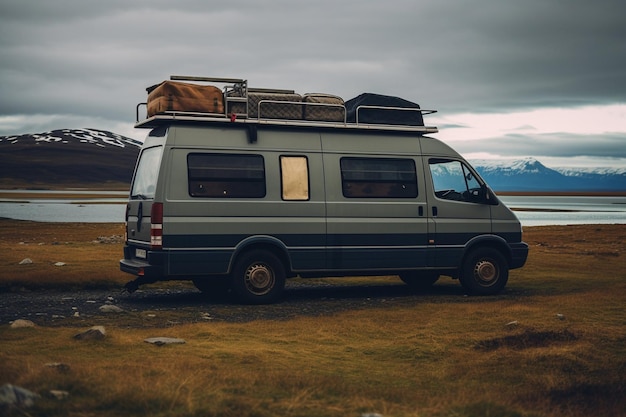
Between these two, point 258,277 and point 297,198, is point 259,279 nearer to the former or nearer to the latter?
point 258,277

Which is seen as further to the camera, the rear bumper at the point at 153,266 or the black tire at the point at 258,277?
the black tire at the point at 258,277

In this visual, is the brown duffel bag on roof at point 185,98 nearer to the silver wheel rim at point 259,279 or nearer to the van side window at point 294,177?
the van side window at point 294,177

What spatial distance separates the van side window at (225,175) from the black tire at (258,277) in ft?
3.43

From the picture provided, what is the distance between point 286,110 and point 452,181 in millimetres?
3548

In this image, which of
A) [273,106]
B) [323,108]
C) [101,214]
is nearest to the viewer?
[273,106]

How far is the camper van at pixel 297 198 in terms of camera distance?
11.9 m

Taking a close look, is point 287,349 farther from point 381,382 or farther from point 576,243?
point 576,243

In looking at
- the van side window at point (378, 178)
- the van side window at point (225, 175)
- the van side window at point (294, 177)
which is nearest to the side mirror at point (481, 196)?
the van side window at point (378, 178)

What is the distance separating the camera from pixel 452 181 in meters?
14.2

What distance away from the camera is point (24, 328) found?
9477mm

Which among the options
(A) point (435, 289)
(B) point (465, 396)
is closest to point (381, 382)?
(B) point (465, 396)

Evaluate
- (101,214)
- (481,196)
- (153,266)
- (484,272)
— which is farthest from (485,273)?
(101,214)

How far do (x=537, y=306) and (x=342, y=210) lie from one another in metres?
3.61

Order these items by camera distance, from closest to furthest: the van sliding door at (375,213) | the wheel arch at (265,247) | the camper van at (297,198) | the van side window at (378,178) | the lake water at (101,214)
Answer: the camper van at (297,198) < the wheel arch at (265,247) < the van sliding door at (375,213) < the van side window at (378,178) < the lake water at (101,214)
